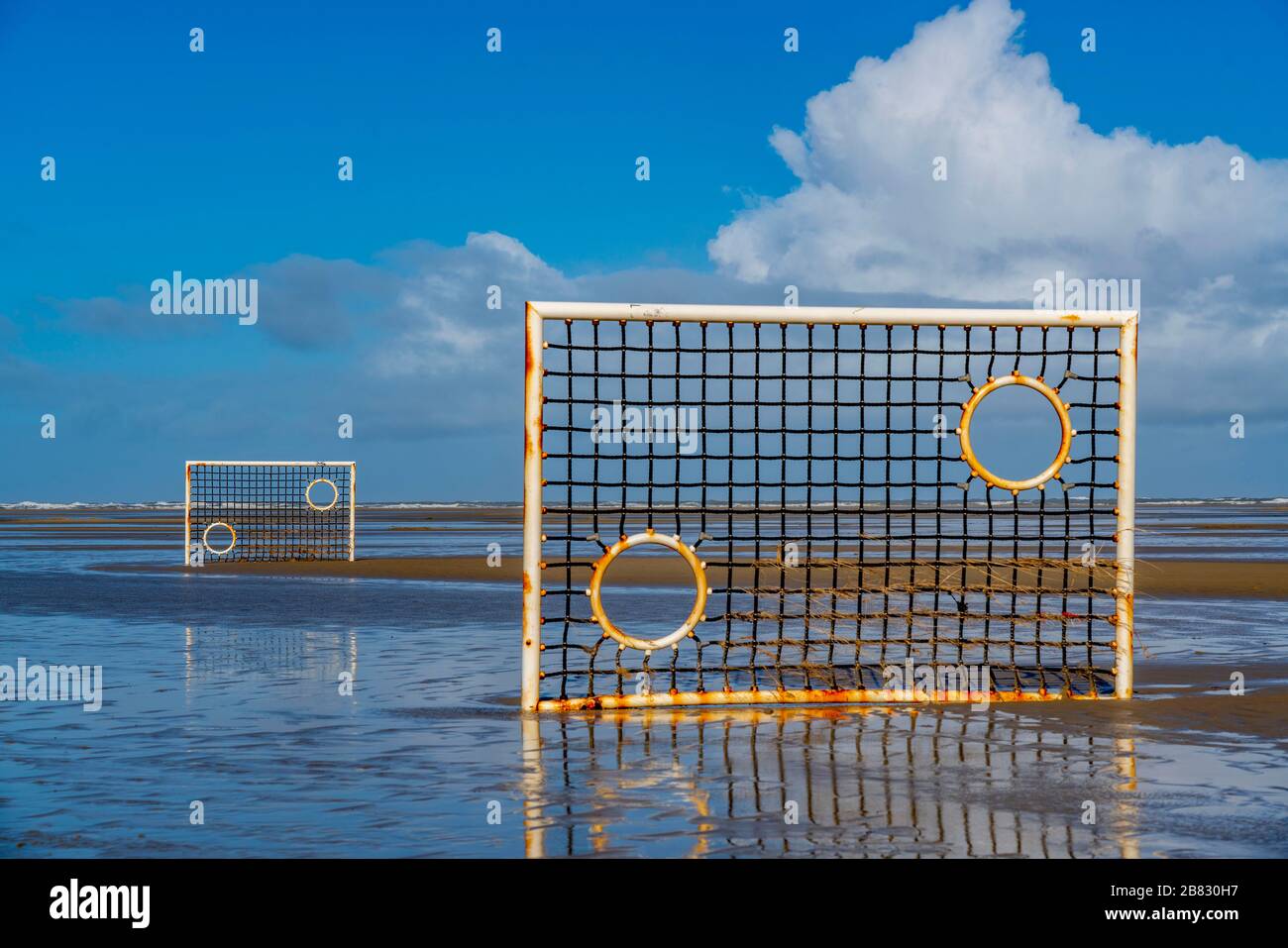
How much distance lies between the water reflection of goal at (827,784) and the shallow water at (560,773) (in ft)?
0.07

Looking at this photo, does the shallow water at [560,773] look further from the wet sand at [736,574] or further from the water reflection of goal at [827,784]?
the wet sand at [736,574]

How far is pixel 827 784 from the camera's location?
23.6 ft

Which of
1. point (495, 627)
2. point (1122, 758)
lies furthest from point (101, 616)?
point (1122, 758)

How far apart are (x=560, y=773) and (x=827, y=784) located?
1530mm

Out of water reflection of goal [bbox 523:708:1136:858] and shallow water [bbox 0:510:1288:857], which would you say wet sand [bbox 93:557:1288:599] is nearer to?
shallow water [bbox 0:510:1288:857]

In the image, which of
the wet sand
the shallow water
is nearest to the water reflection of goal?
the shallow water

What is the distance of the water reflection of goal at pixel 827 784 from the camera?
5.95 meters

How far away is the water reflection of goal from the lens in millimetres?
5945
